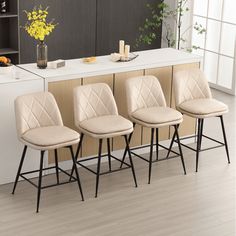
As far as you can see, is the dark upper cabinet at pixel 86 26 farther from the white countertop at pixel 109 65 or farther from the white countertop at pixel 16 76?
the white countertop at pixel 16 76

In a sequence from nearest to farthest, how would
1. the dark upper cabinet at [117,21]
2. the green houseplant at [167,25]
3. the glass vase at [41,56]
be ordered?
the glass vase at [41,56], the green houseplant at [167,25], the dark upper cabinet at [117,21]

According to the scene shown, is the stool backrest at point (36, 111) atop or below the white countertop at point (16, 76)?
below

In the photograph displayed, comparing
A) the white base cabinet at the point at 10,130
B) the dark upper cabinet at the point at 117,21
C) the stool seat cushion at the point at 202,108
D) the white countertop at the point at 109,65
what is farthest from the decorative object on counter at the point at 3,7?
the stool seat cushion at the point at 202,108

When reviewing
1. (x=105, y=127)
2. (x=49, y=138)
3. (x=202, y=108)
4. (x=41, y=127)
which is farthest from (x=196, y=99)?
(x=49, y=138)

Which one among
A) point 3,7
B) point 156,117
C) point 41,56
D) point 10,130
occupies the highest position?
point 3,7

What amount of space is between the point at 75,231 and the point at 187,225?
0.92 metres

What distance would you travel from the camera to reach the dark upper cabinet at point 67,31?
354 inches

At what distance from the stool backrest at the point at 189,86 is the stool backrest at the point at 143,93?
0.68ft

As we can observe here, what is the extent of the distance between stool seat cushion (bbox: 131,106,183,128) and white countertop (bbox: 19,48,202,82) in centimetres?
51

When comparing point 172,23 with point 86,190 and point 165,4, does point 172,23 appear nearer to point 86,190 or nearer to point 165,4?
point 165,4

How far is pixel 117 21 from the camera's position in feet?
31.7

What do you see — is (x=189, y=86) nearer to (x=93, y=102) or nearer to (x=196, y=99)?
(x=196, y=99)

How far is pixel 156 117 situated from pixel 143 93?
0.39 metres

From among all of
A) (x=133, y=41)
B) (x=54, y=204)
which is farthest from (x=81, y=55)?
(x=54, y=204)
